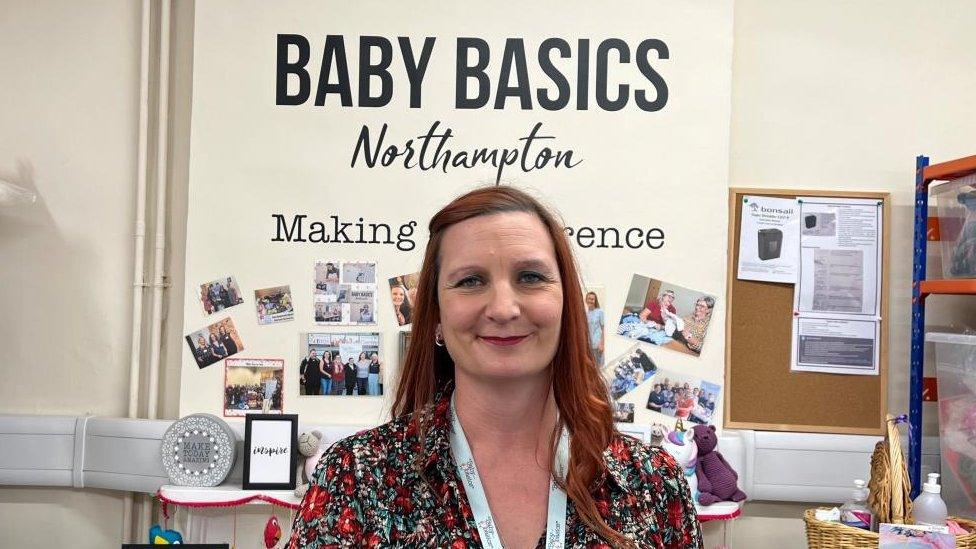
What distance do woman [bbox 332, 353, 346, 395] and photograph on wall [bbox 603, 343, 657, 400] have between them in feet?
2.93

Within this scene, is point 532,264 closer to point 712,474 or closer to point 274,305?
point 712,474

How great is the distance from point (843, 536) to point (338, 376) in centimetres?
163

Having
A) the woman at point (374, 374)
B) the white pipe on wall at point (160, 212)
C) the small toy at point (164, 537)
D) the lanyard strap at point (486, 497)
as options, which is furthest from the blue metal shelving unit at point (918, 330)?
the white pipe on wall at point (160, 212)

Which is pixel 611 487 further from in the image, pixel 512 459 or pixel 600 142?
pixel 600 142

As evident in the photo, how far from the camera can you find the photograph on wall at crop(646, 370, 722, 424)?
2.95 m

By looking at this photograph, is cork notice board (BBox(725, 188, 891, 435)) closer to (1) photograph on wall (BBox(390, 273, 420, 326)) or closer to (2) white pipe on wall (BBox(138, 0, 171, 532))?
(1) photograph on wall (BBox(390, 273, 420, 326))

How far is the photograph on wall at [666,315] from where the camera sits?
2967 millimetres

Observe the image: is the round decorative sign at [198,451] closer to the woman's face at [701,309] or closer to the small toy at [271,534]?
the small toy at [271,534]

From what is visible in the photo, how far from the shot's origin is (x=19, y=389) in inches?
122

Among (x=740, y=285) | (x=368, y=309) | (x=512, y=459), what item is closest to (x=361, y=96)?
(x=368, y=309)

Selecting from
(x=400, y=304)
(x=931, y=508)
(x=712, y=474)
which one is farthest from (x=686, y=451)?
(x=400, y=304)

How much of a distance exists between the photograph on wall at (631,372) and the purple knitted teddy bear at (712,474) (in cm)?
26

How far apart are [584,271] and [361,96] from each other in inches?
38.2

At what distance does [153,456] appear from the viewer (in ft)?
9.77
